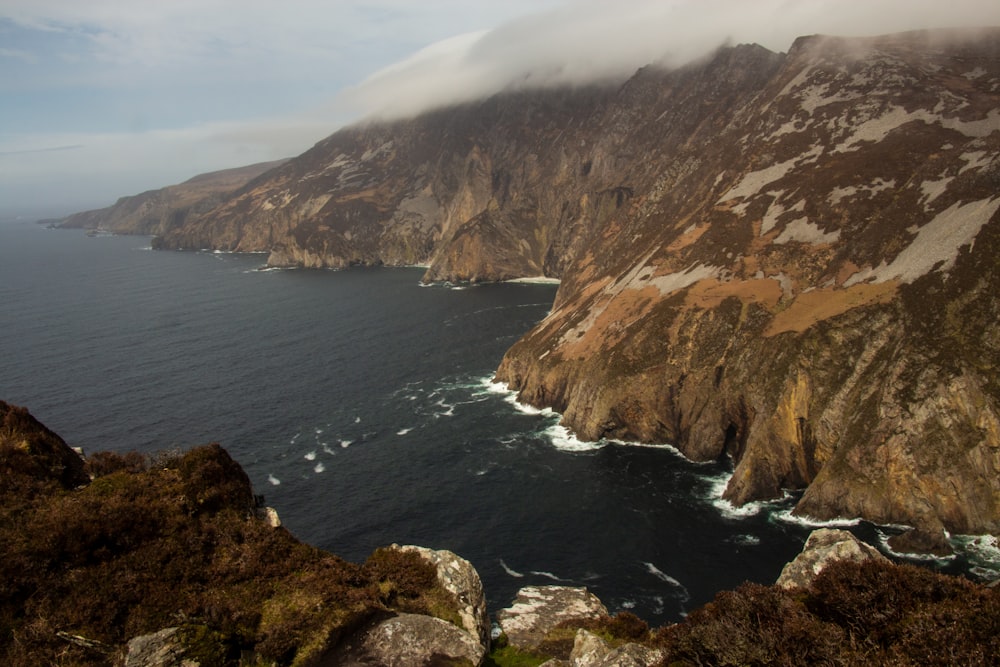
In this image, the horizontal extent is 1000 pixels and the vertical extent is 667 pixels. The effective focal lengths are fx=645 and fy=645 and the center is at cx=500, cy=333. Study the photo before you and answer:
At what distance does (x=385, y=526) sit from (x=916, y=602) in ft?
165

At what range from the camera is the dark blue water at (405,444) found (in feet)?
193

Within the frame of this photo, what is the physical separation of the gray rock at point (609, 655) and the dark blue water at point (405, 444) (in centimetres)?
2598

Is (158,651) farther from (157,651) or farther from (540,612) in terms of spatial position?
(540,612)

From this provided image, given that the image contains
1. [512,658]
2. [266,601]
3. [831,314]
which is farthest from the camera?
[831,314]

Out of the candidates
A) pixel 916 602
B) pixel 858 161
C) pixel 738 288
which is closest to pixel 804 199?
pixel 858 161

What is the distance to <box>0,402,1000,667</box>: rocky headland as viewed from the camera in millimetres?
21078

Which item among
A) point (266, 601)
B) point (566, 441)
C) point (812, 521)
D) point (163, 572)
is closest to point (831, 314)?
point (812, 521)

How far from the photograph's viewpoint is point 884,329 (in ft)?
233

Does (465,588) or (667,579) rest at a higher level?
(465,588)

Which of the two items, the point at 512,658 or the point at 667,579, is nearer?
the point at 512,658

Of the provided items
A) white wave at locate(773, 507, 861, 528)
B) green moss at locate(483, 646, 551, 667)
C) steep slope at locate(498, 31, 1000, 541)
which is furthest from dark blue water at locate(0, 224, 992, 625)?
green moss at locate(483, 646, 551, 667)

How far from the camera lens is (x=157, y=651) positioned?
853 inches

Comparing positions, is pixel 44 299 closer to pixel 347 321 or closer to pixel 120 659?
pixel 347 321

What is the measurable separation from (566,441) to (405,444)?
21287mm
